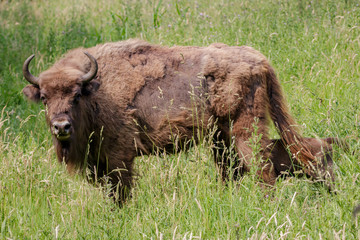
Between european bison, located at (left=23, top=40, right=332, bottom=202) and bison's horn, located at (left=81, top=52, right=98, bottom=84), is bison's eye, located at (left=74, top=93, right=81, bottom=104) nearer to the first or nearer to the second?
european bison, located at (left=23, top=40, right=332, bottom=202)


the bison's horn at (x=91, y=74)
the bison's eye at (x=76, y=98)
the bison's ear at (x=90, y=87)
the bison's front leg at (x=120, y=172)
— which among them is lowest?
the bison's front leg at (x=120, y=172)

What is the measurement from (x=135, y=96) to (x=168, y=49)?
2.59ft

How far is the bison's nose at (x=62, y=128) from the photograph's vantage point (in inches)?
186

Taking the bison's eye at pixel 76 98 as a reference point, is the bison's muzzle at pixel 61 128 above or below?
below

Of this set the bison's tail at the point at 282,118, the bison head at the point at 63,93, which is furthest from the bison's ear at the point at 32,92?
the bison's tail at the point at 282,118

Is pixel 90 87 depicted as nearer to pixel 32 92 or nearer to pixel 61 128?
pixel 32 92

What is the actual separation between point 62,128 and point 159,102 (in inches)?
53.0

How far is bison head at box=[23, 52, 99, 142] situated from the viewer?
4816mm

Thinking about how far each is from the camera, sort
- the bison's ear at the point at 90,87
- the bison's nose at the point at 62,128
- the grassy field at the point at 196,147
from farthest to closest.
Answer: the bison's ear at the point at 90,87
the bison's nose at the point at 62,128
the grassy field at the point at 196,147

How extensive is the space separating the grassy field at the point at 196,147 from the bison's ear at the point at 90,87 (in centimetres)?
84

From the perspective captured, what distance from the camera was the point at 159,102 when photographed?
5652mm

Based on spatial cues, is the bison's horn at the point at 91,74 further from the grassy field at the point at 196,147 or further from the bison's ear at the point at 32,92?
the grassy field at the point at 196,147

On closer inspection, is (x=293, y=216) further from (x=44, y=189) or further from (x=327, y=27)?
(x=327, y=27)

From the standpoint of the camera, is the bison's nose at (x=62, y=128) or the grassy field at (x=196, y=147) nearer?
the grassy field at (x=196, y=147)
